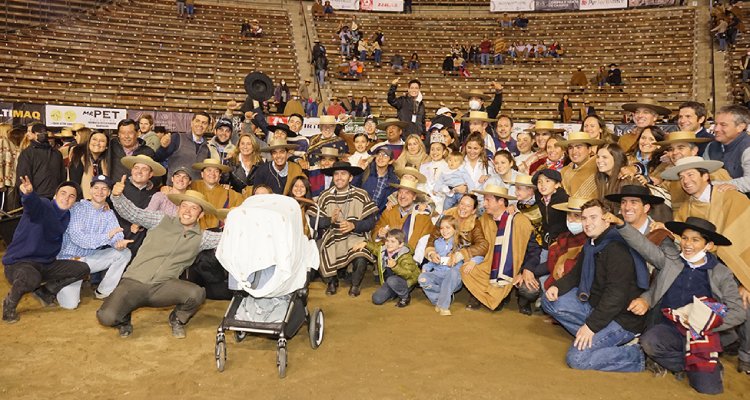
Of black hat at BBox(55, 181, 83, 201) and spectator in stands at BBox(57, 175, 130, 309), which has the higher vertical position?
black hat at BBox(55, 181, 83, 201)

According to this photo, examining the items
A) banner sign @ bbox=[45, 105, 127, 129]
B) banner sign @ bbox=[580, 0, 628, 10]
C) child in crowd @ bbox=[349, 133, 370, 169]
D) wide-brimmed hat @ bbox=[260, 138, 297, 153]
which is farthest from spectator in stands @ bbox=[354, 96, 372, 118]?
banner sign @ bbox=[580, 0, 628, 10]

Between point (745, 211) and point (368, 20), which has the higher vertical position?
point (368, 20)

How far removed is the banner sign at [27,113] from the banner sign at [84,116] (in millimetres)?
140

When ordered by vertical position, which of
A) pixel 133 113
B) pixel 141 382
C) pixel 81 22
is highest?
pixel 81 22

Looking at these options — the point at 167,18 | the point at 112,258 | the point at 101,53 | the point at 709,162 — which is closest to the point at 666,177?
the point at 709,162

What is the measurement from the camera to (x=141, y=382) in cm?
374

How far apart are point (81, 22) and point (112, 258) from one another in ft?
56.9

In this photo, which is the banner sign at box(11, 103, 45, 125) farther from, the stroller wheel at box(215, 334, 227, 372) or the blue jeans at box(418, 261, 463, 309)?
the stroller wheel at box(215, 334, 227, 372)

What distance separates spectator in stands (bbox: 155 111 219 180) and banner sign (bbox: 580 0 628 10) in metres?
20.1

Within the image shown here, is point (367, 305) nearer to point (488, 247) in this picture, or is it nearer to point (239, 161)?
point (488, 247)

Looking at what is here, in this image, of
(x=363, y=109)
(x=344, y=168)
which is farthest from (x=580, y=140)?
(x=363, y=109)

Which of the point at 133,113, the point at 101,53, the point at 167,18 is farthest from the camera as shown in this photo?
the point at 167,18

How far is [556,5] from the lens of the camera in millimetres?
23172

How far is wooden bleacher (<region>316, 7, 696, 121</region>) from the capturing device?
18.4 m
